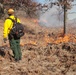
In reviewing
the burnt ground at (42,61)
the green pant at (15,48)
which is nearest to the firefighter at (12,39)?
the green pant at (15,48)

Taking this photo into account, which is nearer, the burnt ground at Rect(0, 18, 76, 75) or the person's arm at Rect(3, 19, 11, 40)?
the burnt ground at Rect(0, 18, 76, 75)

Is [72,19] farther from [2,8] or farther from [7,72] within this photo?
[7,72]

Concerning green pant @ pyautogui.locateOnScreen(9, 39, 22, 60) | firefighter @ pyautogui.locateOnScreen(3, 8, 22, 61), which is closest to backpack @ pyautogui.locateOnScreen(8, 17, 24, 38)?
firefighter @ pyautogui.locateOnScreen(3, 8, 22, 61)

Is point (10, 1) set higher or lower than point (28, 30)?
higher

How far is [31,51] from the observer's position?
11.6m

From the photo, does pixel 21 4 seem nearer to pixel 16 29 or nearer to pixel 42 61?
pixel 16 29

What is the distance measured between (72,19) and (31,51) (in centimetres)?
2715

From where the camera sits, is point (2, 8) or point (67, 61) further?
point (2, 8)

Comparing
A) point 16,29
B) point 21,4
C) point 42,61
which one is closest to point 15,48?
point 16,29

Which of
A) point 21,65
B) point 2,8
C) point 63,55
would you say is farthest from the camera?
point 2,8

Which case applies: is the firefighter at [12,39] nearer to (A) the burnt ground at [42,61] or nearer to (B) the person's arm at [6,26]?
(B) the person's arm at [6,26]

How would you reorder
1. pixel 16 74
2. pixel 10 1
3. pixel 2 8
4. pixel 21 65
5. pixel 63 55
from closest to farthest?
pixel 16 74, pixel 21 65, pixel 63 55, pixel 10 1, pixel 2 8

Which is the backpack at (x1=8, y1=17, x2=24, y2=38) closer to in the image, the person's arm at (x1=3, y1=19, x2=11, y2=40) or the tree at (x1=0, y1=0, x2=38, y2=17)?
the person's arm at (x1=3, y1=19, x2=11, y2=40)

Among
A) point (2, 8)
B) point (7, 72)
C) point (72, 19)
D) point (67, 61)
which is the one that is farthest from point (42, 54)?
point (72, 19)
